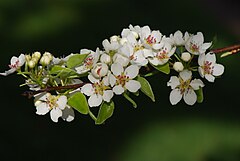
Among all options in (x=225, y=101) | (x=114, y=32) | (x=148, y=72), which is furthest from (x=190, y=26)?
(x=148, y=72)

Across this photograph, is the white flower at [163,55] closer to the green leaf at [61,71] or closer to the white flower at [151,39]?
the white flower at [151,39]

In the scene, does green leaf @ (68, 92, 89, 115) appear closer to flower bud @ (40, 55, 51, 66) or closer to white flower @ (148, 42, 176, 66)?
flower bud @ (40, 55, 51, 66)

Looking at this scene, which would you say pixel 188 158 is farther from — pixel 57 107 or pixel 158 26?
pixel 57 107

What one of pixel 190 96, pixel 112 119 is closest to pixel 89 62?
pixel 190 96

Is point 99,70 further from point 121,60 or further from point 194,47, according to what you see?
point 194,47

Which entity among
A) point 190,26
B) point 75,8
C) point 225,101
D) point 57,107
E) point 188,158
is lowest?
point 188,158

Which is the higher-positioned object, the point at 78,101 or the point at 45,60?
the point at 45,60
